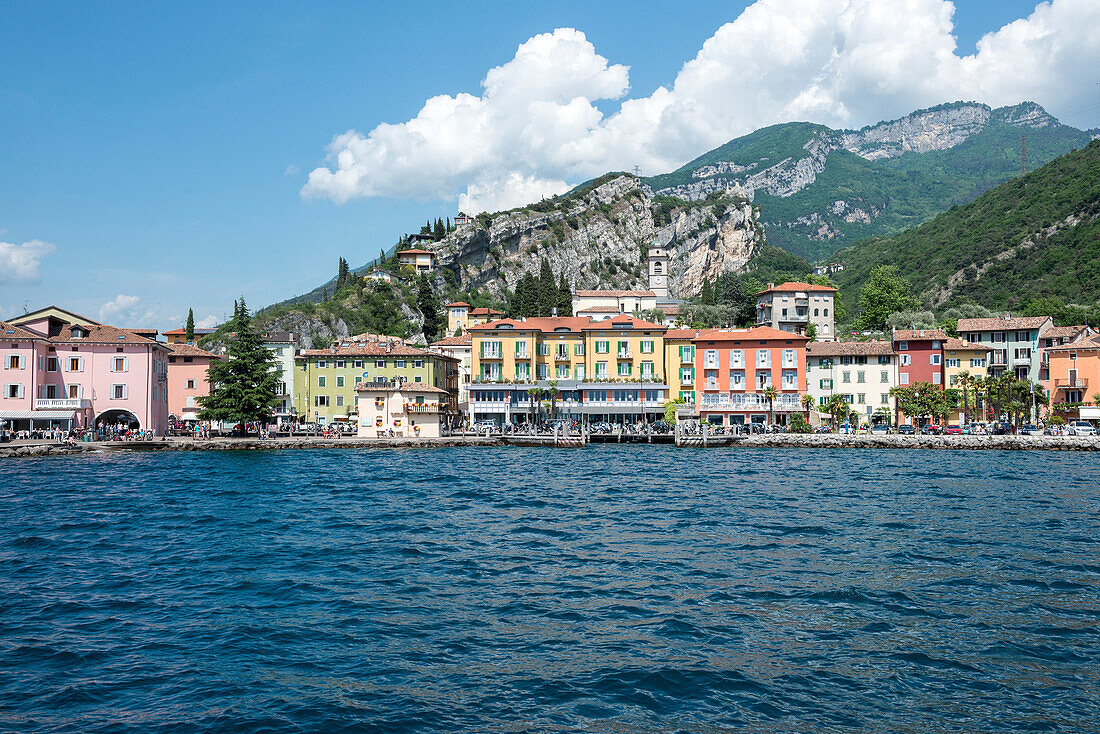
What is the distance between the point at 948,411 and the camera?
69875 millimetres

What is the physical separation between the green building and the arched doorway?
1648cm

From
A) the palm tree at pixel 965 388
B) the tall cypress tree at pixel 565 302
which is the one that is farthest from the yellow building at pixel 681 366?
the tall cypress tree at pixel 565 302

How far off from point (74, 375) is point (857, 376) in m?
71.9

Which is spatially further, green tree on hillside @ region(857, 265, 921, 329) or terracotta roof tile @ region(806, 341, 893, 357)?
green tree on hillside @ region(857, 265, 921, 329)

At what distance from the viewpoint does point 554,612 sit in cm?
1675

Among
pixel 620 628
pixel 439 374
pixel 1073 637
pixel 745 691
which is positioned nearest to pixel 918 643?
pixel 1073 637

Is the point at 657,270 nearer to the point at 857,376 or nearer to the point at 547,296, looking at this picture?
the point at 547,296

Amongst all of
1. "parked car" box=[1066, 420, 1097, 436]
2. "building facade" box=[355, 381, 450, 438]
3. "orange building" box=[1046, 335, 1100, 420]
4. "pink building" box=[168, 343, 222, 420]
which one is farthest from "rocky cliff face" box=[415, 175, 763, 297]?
"parked car" box=[1066, 420, 1097, 436]

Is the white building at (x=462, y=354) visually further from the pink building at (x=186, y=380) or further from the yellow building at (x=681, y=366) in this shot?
the pink building at (x=186, y=380)

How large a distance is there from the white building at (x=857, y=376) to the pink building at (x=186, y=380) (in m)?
60.4

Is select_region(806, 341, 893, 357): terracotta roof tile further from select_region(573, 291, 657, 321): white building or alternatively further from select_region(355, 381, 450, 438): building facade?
select_region(355, 381, 450, 438): building facade

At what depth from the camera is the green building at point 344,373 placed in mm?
78062

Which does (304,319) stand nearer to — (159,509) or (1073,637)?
(159,509)

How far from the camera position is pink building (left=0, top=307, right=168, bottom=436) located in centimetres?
6162
